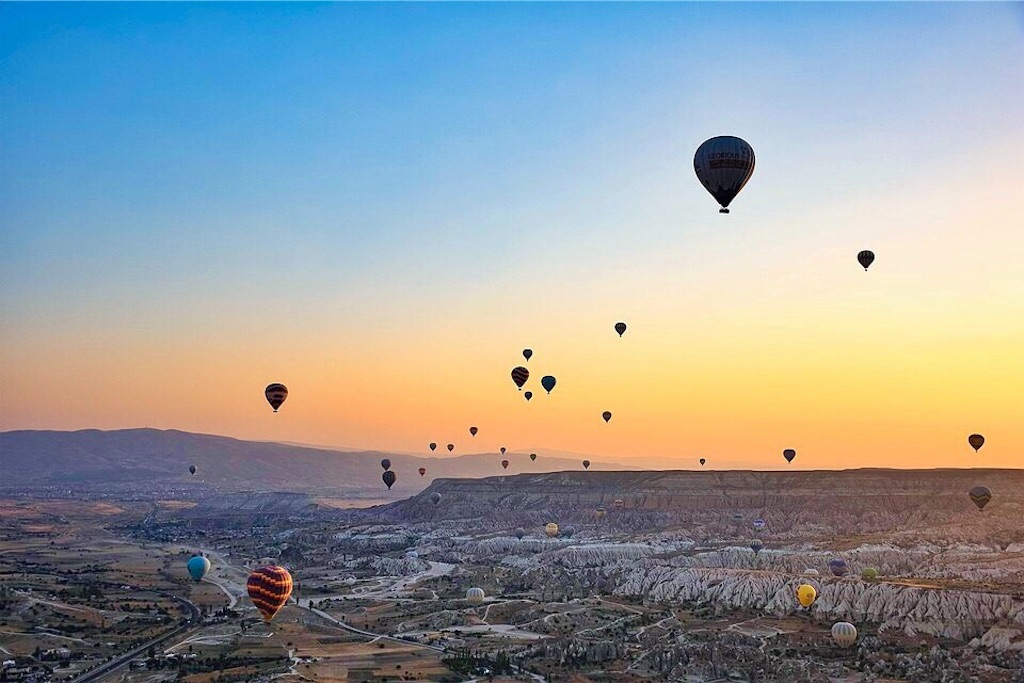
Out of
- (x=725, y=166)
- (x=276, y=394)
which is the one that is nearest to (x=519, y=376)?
(x=276, y=394)

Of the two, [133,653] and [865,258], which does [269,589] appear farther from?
[865,258]

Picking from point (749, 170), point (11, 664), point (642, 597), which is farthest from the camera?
point (642, 597)

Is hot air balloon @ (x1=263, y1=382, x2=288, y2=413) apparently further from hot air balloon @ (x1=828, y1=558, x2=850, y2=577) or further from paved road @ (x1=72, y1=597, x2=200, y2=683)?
hot air balloon @ (x1=828, y1=558, x2=850, y2=577)

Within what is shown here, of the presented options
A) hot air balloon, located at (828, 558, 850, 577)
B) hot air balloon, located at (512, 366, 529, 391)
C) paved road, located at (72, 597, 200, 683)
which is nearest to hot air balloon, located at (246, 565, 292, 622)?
paved road, located at (72, 597, 200, 683)

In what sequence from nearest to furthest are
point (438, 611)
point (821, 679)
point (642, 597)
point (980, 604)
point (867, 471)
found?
point (821, 679) < point (980, 604) < point (438, 611) < point (642, 597) < point (867, 471)

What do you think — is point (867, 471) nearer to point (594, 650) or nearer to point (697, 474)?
point (697, 474)

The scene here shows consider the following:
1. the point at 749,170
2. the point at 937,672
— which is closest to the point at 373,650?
the point at 937,672

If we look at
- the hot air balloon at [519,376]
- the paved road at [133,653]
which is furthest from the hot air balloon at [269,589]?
the hot air balloon at [519,376]
